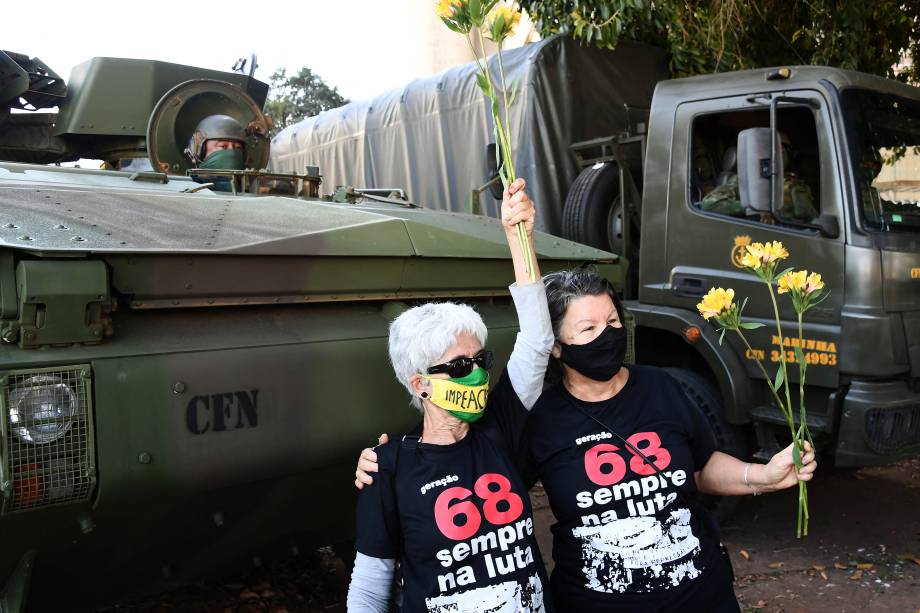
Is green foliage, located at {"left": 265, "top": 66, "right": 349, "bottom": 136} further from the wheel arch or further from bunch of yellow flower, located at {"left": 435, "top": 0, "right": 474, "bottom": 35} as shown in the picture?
bunch of yellow flower, located at {"left": 435, "top": 0, "right": 474, "bottom": 35}

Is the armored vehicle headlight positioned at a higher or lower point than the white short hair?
lower

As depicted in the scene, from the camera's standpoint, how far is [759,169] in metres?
3.94

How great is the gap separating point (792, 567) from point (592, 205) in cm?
233

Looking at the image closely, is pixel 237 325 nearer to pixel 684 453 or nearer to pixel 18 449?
pixel 18 449

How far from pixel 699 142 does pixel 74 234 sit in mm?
3388

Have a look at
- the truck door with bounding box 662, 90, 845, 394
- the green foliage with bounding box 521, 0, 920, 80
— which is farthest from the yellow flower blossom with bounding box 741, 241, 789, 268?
the green foliage with bounding box 521, 0, 920, 80

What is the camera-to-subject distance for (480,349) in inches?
80.5

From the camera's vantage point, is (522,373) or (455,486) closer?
(455,486)

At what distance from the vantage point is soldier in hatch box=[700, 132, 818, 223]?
13.7 ft

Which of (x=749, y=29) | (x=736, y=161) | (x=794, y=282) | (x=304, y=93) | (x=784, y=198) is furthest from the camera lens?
(x=304, y=93)

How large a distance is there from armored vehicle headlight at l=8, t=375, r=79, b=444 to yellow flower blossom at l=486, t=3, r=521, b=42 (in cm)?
135

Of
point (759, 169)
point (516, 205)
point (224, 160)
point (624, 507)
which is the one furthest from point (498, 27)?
point (224, 160)

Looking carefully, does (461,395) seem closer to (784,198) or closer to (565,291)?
(565,291)

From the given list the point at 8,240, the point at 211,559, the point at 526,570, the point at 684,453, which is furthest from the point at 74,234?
the point at 684,453
